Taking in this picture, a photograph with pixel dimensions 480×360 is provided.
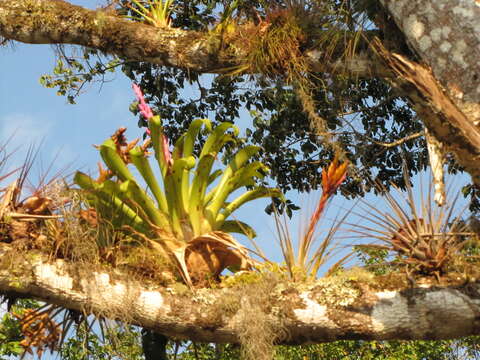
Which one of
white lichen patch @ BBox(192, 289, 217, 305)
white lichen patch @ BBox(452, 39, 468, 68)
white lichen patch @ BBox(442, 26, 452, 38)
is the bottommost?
white lichen patch @ BBox(192, 289, 217, 305)

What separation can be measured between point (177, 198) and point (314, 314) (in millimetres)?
1296

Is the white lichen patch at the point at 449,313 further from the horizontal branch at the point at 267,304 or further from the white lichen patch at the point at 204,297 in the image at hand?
the white lichen patch at the point at 204,297

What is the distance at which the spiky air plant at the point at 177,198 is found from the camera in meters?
4.55

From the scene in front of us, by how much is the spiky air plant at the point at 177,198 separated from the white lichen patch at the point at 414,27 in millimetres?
1379

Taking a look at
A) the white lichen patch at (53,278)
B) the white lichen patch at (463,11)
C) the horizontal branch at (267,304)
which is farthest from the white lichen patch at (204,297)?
the white lichen patch at (463,11)

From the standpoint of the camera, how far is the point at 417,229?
396cm

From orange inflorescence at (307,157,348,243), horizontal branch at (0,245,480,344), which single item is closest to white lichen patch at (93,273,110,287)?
horizontal branch at (0,245,480,344)

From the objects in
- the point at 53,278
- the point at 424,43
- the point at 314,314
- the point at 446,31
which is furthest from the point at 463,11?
the point at 53,278

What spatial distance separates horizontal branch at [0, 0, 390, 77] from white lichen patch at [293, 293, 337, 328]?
1587 millimetres

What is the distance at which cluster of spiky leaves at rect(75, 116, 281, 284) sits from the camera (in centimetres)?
457

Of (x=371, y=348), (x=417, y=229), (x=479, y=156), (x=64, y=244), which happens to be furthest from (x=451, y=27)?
(x=371, y=348)

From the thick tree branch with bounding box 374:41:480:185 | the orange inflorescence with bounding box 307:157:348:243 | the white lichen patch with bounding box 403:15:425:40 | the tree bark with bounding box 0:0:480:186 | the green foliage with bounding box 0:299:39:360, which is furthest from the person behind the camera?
the green foliage with bounding box 0:299:39:360

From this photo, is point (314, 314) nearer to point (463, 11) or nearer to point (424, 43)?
point (424, 43)

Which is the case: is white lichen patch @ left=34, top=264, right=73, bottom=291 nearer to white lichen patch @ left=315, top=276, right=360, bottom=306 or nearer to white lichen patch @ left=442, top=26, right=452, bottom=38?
white lichen patch @ left=315, top=276, right=360, bottom=306
